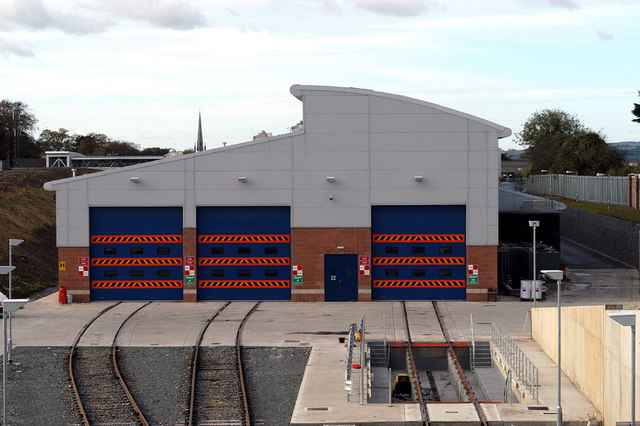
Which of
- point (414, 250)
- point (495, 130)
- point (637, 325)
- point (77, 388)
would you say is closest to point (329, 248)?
point (414, 250)

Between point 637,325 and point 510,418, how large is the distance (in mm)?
4311

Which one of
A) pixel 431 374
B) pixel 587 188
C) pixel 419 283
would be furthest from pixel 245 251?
pixel 587 188

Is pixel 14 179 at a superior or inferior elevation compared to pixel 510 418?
superior

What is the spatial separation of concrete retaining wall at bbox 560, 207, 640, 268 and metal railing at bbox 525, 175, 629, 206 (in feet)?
10.9

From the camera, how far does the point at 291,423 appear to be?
2103 cm

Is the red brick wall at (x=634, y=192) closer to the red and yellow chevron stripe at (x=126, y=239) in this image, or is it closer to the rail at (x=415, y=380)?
the rail at (x=415, y=380)

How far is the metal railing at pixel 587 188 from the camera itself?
7419cm

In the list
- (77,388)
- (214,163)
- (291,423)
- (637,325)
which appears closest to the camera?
(637,325)

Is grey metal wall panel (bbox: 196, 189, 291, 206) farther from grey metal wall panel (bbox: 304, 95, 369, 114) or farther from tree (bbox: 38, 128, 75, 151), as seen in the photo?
tree (bbox: 38, 128, 75, 151)

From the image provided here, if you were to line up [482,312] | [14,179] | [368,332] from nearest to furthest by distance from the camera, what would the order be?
[368,332] → [482,312] → [14,179]

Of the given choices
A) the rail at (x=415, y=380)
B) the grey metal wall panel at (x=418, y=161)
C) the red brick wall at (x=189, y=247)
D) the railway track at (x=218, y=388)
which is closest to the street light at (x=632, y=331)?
the rail at (x=415, y=380)

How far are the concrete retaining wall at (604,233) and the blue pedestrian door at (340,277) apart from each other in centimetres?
2223

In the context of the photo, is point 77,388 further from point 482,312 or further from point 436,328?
point 482,312

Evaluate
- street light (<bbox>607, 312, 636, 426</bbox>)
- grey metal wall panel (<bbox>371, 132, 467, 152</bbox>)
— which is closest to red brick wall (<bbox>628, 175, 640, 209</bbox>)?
grey metal wall panel (<bbox>371, 132, 467, 152</bbox>)
